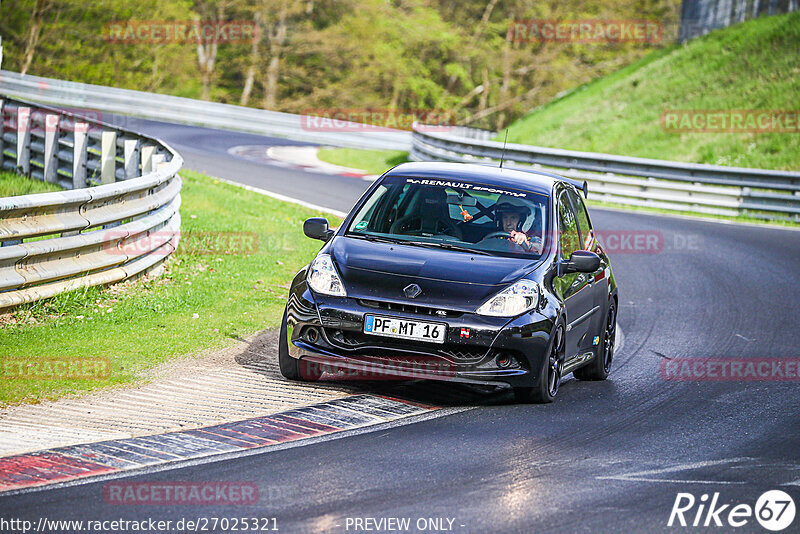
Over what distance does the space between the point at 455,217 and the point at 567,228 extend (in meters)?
1.01

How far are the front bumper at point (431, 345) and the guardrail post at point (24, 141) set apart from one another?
11673 mm

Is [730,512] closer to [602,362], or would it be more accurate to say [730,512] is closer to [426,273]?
[426,273]

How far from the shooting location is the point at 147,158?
14.6m

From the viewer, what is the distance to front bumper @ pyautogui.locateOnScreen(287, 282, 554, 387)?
24.2ft

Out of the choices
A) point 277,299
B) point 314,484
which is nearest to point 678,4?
point 277,299

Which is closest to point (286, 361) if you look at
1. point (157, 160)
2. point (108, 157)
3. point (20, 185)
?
point (157, 160)

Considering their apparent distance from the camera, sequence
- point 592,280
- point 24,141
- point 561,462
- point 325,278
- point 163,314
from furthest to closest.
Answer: point 24,141 → point 163,314 → point 592,280 → point 325,278 → point 561,462

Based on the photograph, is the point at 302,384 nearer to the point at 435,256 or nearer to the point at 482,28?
the point at 435,256

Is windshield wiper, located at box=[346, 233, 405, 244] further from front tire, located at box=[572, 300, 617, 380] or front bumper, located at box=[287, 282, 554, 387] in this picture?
front tire, located at box=[572, 300, 617, 380]

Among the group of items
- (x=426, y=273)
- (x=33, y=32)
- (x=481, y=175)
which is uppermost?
(x=33, y=32)

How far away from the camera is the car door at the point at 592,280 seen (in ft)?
29.2

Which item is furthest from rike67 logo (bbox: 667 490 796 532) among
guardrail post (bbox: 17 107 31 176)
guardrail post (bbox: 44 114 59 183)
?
guardrail post (bbox: 17 107 31 176)

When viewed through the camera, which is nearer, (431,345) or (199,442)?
(199,442)

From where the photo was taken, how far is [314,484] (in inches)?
221
